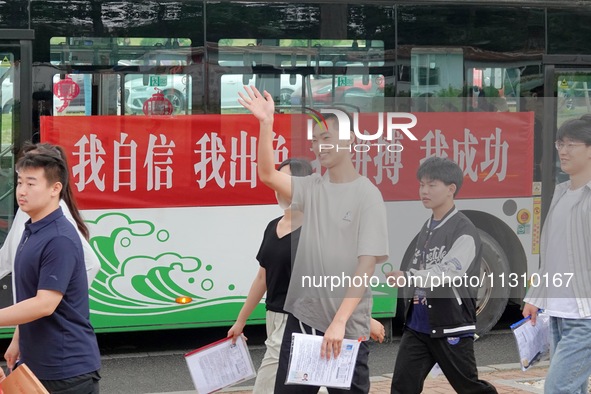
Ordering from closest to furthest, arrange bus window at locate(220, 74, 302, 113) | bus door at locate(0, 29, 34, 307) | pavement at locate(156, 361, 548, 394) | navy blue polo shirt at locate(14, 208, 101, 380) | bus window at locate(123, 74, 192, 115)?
navy blue polo shirt at locate(14, 208, 101, 380), pavement at locate(156, 361, 548, 394), bus door at locate(0, 29, 34, 307), bus window at locate(123, 74, 192, 115), bus window at locate(220, 74, 302, 113)

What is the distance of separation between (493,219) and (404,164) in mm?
1047

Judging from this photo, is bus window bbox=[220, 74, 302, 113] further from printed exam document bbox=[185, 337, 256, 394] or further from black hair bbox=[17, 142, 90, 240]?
black hair bbox=[17, 142, 90, 240]

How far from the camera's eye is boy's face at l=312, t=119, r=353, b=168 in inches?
192

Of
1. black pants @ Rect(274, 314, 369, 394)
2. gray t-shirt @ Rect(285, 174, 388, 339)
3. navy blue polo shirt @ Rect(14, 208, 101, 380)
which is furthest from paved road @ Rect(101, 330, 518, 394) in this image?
navy blue polo shirt @ Rect(14, 208, 101, 380)

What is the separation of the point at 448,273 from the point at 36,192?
2.15 metres

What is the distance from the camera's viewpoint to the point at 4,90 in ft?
27.4

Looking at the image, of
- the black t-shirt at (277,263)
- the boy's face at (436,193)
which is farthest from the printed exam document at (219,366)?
the boy's face at (436,193)

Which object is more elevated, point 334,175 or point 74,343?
point 334,175

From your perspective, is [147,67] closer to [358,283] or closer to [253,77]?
[253,77]

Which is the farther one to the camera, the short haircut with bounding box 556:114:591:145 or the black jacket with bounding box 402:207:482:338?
the black jacket with bounding box 402:207:482:338

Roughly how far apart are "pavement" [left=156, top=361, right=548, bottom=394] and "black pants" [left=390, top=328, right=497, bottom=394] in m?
1.74

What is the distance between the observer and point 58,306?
440cm

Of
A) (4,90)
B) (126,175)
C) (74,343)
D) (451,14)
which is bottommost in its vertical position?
(74,343)

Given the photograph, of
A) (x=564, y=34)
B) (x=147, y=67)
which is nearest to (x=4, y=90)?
(x=147, y=67)
